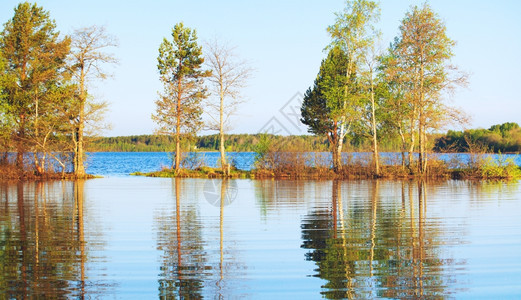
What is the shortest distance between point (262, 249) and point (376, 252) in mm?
2376

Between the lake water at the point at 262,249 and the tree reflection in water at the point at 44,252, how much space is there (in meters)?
0.03

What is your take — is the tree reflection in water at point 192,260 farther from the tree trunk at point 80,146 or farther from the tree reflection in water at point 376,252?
the tree trunk at point 80,146

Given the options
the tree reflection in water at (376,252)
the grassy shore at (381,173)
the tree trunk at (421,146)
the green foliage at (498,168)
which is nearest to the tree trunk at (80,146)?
the grassy shore at (381,173)

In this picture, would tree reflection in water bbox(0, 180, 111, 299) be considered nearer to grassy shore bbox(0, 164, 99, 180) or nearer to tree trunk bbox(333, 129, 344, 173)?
grassy shore bbox(0, 164, 99, 180)

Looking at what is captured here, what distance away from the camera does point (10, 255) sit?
9688 mm

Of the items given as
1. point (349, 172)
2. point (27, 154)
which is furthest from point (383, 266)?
point (27, 154)

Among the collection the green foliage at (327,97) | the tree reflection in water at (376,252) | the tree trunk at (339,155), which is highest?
the green foliage at (327,97)

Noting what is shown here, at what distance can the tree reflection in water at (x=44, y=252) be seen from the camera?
746cm

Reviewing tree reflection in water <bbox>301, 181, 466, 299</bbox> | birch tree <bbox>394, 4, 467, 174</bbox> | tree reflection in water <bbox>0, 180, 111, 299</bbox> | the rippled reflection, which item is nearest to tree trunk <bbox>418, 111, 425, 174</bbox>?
birch tree <bbox>394, 4, 467, 174</bbox>

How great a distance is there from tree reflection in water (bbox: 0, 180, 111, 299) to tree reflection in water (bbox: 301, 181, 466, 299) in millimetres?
3951

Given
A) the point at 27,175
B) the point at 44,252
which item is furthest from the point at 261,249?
the point at 27,175

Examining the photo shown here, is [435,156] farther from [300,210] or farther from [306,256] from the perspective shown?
[306,256]

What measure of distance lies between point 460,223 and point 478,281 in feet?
20.4

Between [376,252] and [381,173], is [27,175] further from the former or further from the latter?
[376,252]
